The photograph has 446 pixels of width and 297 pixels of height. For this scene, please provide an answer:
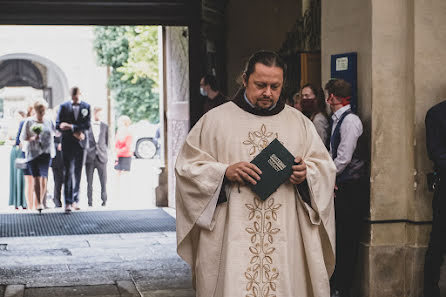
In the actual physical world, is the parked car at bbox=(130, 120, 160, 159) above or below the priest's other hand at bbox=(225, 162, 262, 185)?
below

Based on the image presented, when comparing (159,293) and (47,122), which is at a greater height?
(47,122)

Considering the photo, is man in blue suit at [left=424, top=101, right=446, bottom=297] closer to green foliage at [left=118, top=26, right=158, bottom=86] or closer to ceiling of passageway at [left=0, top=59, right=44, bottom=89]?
green foliage at [left=118, top=26, right=158, bottom=86]

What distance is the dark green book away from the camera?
4.41 meters

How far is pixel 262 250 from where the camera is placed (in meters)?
4.59

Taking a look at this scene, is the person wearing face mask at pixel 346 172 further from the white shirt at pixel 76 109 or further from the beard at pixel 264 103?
the white shirt at pixel 76 109

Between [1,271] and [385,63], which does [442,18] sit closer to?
[385,63]

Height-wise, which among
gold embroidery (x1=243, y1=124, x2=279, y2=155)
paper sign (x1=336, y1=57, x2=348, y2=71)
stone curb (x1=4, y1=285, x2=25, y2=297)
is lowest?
stone curb (x1=4, y1=285, x2=25, y2=297)

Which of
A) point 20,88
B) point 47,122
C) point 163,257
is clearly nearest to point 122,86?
point 20,88

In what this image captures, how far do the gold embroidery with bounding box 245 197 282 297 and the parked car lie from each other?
→ 2438cm

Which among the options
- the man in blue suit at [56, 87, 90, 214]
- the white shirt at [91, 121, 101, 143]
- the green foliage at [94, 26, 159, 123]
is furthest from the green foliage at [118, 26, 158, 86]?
the man in blue suit at [56, 87, 90, 214]

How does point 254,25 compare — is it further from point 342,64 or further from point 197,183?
point 197,183

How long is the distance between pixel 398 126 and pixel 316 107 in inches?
32.3

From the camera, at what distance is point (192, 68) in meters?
11.6

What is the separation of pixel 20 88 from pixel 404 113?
34.2m
